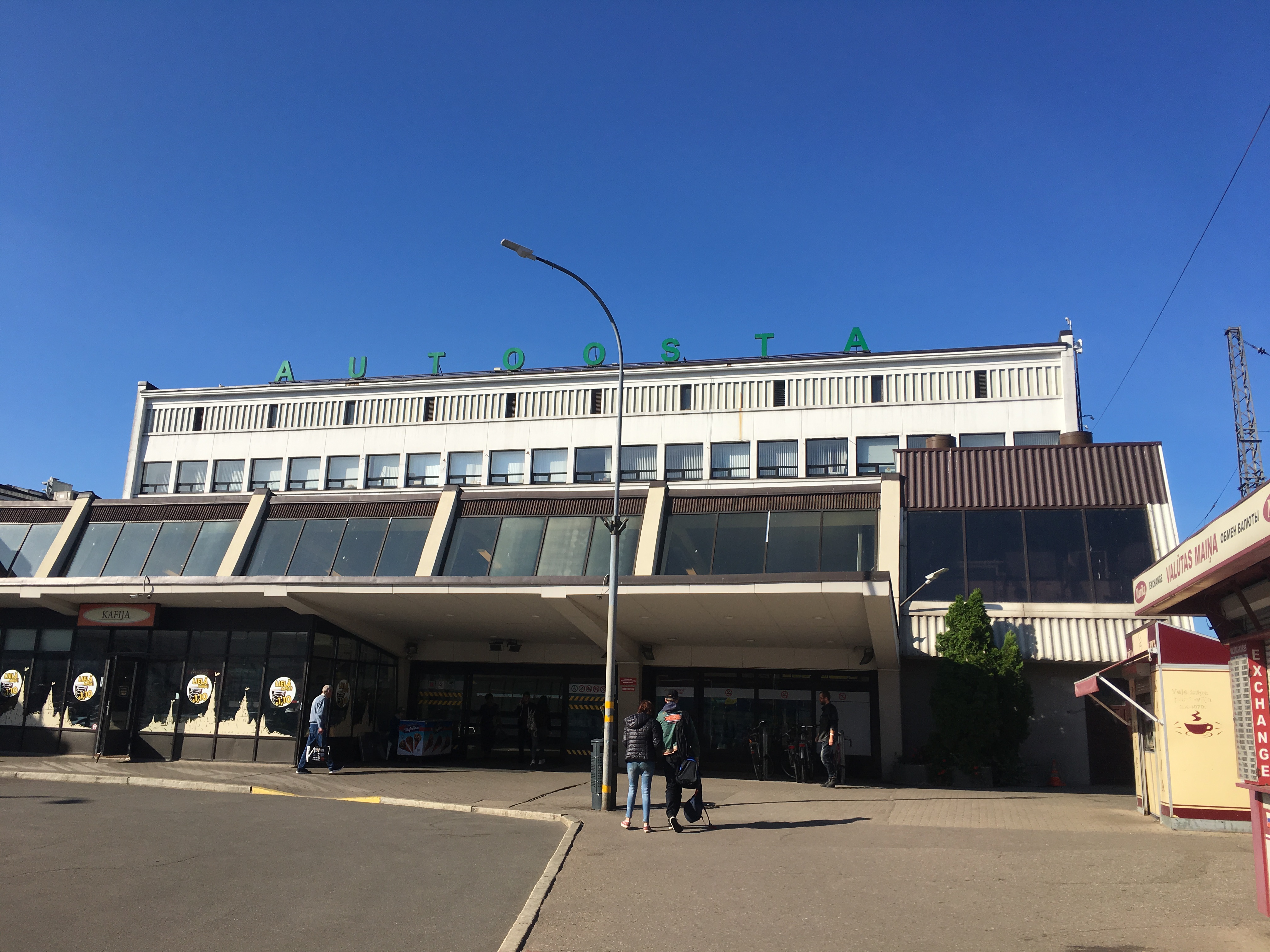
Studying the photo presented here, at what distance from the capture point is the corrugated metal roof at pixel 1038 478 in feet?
72.6

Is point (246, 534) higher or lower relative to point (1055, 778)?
higher

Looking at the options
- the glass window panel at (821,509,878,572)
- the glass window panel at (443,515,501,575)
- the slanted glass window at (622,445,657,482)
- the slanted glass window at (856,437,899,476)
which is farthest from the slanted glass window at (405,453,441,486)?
the glass window panel at (821,509,878,572)

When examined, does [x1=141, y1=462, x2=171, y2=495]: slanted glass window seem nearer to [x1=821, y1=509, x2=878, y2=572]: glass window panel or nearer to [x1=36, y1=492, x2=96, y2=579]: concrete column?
[x1=36, y1=492, x2=96, y2=579]: concrete column

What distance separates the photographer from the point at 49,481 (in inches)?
1759

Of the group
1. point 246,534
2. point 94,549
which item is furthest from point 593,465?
point 94,549

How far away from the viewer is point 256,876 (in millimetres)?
Answer: 8930

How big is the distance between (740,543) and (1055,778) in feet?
29.5

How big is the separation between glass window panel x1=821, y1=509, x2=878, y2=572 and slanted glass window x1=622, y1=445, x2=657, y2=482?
2255cm

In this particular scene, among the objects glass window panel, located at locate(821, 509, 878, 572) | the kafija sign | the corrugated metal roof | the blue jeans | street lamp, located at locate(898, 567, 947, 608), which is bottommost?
the blue jeans

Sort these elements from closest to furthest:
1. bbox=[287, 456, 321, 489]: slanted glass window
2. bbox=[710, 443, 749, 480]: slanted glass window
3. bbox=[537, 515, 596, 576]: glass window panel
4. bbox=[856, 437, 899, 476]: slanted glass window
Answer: bbox=[537, 515, 596, 576]: glass window panel → bbox=[856, 437, 899, 476]: slanted glass window → bbox=[710, 443, 749, 480]: slanted glass window → bbox=[287, 456, 321, 489]: slanted glass window

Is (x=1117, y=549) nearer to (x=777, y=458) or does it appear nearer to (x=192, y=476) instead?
(x=777, y=458)

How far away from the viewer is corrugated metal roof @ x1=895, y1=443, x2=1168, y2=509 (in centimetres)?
2212

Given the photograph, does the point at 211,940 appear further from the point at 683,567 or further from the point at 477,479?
the point at 477,479

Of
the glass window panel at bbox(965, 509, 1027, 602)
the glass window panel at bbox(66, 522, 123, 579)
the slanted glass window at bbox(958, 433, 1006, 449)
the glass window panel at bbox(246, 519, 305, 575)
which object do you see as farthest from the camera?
the slanted glass window at bbox(958, 433, 1006, 449)
